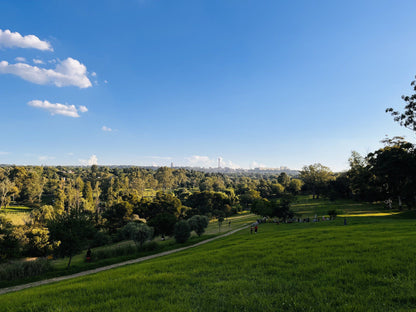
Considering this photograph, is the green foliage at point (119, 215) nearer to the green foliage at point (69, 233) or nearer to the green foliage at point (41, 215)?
the green foliage at point (41, 215)

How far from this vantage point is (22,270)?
2034 cm

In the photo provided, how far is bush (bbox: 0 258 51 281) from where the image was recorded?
64.5 feet

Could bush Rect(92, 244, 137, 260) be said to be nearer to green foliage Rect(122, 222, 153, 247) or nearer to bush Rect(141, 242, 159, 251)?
bush Rect(141, 242, 159, 251)

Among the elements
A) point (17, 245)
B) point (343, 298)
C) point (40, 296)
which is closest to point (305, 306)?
point (343, 298)

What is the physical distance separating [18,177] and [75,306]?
436 feet

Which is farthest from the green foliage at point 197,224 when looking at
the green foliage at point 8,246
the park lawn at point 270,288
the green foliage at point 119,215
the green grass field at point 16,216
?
the green grass field at point 16,216

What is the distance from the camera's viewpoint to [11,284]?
61.6 ft

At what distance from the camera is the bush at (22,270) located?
19.7 metres

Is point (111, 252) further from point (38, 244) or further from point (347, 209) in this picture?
point (347, 209)

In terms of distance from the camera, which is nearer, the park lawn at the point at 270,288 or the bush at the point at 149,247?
the park lawn at the point at 270,288

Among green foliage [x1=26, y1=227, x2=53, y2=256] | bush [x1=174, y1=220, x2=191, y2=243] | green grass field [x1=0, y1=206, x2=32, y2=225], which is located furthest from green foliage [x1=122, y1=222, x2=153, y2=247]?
green grass field [x1=0, y1=206, x2=32, y2=225]

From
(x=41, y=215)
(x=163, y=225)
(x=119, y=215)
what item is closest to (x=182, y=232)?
(x=163, y=225)

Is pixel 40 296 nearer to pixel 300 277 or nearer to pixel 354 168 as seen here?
pixel 300 277

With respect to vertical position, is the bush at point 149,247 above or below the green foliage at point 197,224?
below
